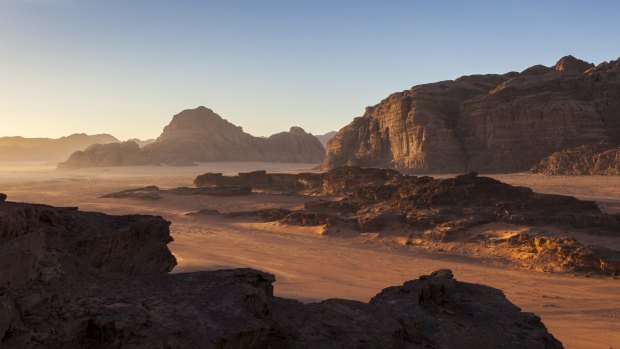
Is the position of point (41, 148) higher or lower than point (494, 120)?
higher

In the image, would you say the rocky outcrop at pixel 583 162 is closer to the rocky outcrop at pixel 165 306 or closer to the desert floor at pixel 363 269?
the desert floor at pixel 363 269

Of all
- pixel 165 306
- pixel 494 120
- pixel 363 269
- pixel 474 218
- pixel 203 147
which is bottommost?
pixel 363 269

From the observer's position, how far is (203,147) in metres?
83.5

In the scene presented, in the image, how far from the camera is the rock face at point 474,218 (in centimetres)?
1277

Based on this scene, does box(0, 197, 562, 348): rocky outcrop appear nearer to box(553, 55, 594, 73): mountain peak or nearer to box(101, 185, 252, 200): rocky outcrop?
box(101, 185, 252, 200): rocky outcrop

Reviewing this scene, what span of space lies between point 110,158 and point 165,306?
7913 cm

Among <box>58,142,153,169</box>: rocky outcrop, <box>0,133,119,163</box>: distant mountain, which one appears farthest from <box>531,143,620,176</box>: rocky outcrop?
<box>0,133,119,163</box>: distant mountain

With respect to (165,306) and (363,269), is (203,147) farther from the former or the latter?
(165,306)

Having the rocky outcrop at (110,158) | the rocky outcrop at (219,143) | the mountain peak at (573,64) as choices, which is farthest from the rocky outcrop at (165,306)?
the rocky outcrop at (219,143)

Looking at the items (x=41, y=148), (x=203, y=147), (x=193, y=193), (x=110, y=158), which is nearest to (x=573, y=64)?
(x=193, y=193)

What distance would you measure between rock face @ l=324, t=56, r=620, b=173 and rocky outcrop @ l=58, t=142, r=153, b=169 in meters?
38.7

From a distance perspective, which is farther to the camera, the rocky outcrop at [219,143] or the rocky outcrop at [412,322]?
the rocky outcrop at [219,143]

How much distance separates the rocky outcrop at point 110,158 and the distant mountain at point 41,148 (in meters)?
47.5

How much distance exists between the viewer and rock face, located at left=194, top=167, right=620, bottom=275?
12.8 meters
